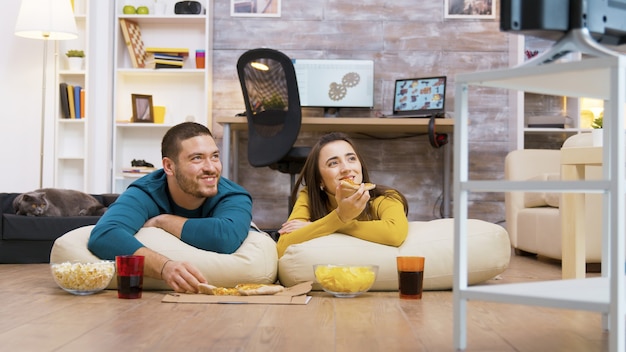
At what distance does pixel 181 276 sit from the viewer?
2580 millimetres

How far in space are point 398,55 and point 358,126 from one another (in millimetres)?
898

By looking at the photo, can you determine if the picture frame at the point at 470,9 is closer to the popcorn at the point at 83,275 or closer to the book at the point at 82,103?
the book at the point at 82,103

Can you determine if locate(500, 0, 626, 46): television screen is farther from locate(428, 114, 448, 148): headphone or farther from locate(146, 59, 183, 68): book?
locate(146, 59, 183, 68): book

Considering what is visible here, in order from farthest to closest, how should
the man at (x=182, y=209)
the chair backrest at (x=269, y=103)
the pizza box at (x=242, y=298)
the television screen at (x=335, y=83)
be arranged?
1. the television screen at (x=335, y=83)
2. the chair backrest at (x=269, y=103)
3. the man at (x=182, y=209)
4. the pizza box at (x=242, y=298)

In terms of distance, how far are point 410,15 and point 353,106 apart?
2.69 ft

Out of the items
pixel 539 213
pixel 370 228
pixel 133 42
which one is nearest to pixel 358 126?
pixel 539 213

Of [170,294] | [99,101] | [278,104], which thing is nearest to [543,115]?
[278,104]

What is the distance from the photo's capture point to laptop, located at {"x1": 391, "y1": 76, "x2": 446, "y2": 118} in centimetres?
559

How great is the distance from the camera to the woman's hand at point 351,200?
8.95 ft

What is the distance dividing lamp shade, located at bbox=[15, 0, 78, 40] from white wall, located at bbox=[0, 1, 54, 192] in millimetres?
322

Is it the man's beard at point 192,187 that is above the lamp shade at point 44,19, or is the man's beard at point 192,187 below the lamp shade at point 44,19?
below

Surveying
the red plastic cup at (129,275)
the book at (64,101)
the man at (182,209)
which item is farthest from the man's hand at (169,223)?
the book at (64,101)

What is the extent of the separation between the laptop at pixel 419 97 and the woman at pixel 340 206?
2420 millimetres

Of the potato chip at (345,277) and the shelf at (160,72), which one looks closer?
the potato chip at (345,277)
